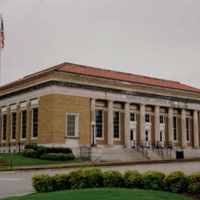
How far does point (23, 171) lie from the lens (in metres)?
29.0

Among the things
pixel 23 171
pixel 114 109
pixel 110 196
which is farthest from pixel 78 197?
pixel 114 109

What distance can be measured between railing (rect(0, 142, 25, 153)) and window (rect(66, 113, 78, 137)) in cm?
544

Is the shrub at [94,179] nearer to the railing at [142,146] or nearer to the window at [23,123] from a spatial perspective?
the railing at [142,146]

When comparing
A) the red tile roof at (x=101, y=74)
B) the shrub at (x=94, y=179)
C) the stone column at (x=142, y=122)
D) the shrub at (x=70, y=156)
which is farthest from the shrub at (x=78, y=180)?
the stone column at (x=142, y=122)

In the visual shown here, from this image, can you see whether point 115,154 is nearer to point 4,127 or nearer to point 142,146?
point 142,146

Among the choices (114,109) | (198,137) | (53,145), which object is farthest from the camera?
(198,137)

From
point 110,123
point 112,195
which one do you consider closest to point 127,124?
point 110,123

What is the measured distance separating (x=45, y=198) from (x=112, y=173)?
10.0ft

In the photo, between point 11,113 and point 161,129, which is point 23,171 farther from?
point 161,129

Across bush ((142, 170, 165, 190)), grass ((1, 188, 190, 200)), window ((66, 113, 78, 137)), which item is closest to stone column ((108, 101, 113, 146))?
window ((66, 113, 78, 137))

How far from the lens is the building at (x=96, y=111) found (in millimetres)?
41938

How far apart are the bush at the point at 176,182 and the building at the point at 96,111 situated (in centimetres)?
2767

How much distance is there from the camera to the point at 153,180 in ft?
44.3

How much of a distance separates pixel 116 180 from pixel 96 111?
31.2m
